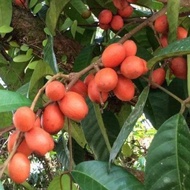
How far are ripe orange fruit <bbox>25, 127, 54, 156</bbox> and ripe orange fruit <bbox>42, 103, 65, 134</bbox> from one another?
0.9 inches

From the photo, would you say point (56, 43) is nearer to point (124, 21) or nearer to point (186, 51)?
point (124, 21)

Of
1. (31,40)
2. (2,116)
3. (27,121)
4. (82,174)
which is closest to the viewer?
(27,121)

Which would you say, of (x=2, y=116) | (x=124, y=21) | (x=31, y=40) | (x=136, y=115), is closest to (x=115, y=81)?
(x=136, y=115)

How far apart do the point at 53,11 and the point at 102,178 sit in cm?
45

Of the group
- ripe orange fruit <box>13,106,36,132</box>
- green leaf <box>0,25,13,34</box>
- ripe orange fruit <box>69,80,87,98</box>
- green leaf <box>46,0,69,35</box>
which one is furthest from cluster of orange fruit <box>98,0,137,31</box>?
ripe orange fruit <box>13,106,36,132</box>

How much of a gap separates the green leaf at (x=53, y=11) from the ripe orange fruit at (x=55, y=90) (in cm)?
36

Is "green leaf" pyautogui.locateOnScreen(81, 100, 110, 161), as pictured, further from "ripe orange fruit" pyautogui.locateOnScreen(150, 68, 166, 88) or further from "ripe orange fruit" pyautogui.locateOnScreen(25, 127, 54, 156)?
"ripe orange fruit" pyautogui.locateOnScreen(25, 127, 54, 156)

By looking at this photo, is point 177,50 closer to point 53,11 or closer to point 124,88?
point 124,88

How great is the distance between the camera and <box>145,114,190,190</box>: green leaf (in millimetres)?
633

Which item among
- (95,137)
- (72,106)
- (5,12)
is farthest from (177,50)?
(5,12)

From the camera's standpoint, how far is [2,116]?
879mm

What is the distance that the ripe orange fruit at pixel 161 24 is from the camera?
32.7 inches

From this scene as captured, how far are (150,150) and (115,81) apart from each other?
0.11 meters

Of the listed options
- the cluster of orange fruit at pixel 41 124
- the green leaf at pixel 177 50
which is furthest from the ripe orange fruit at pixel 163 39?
the cluster of orange fruit at pixel 41 124
